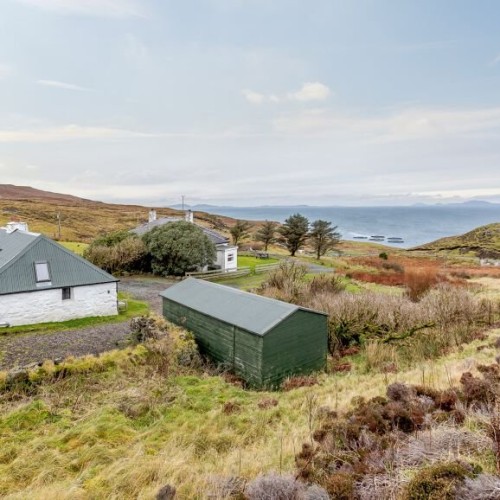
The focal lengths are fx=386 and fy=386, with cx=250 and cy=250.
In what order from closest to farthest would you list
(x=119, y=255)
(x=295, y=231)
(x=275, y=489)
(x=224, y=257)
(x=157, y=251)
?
(x=275, y=489)
(x=119, y=255)
(x=157, y=251)
(x=224, y=257)
(x=295, y=231)

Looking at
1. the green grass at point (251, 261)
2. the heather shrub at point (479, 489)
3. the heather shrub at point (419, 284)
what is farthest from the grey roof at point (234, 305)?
the green grass at point (251, 261)

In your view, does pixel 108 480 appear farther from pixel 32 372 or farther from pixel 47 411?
pixel 32 372

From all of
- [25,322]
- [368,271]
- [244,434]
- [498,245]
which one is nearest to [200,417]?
[244,434]

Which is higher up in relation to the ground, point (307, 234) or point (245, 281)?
point (307, 234)

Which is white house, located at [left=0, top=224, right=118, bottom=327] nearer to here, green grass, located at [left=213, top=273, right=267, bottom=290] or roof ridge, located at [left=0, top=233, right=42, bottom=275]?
→ roof ridge, located at [left=0, top=233, right=42, bottom=275]

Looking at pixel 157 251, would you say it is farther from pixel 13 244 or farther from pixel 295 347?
pixel 295 347

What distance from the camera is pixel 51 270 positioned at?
71.7 ft

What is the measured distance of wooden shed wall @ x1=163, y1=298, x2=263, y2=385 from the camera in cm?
1346

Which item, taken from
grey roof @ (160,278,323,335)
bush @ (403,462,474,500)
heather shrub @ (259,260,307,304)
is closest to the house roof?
grey roof @ (160,278,323,335)

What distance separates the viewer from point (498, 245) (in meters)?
86.9

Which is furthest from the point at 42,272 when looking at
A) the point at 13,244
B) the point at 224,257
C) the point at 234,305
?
the point at 224,257

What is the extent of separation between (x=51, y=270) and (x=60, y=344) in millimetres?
5633

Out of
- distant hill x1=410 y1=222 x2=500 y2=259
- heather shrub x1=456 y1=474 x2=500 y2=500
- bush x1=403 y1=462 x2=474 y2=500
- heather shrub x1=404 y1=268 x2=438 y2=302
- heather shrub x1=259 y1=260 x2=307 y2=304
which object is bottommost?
distant hill x1=410 y1=222 x2=500 y2=259

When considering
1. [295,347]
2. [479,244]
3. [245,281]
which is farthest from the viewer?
[479,244]
